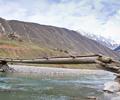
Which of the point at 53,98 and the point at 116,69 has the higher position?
the point at 116,69

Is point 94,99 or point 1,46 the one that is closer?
point 94,99

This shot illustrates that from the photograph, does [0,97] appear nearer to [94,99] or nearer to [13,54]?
[94,99]

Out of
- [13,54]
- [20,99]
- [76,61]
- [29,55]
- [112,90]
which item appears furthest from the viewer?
[29,55]

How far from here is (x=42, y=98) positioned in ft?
104

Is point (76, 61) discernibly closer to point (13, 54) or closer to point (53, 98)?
point (53, 98)

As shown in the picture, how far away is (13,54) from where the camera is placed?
557 ft

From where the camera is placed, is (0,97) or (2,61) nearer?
(0,97)

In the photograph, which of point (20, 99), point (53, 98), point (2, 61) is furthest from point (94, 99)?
point (2, 61)

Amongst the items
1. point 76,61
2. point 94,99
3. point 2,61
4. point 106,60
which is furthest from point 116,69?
point 2,61

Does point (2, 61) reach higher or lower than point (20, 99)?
higher

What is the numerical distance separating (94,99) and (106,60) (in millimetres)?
15384

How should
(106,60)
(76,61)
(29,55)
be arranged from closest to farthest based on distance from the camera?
1. (106,60)
2. (76,61)
3. (29,55)

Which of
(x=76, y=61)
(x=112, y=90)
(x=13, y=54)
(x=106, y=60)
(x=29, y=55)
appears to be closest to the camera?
(x=106, y=60)

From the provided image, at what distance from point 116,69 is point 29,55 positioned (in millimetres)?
165319
